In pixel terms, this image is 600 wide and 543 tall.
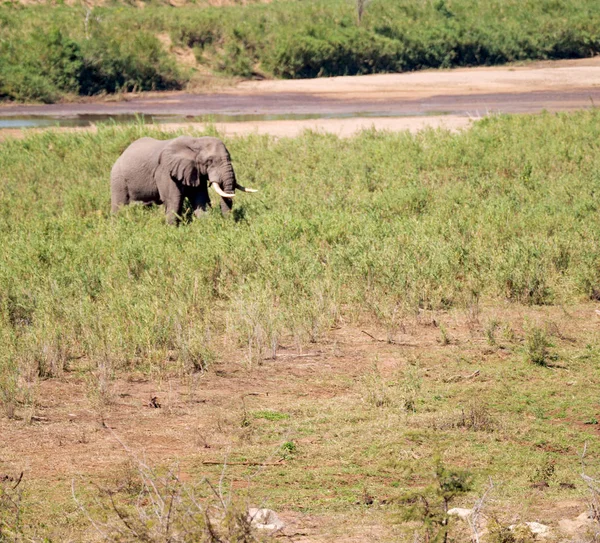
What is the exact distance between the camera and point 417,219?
12695mm

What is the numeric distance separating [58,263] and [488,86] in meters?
28.9

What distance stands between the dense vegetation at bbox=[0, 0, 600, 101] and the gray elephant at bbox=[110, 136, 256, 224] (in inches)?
918

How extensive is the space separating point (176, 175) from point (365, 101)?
880 inches

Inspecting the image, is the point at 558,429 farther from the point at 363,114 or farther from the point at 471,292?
the point at 363,114

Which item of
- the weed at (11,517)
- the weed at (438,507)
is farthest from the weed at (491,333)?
the weed at (11,517)

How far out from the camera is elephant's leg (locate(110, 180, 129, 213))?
13766mm

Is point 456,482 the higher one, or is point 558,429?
point 456,482

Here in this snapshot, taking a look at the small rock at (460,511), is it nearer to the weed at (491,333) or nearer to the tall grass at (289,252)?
the tall grass at (289,252)

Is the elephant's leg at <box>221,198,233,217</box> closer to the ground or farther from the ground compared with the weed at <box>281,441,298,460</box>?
farther from the ground

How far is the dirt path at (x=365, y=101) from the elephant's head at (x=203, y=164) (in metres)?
10.9

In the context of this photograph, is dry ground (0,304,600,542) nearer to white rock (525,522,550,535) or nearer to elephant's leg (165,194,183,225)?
white rock (525,522,550,535)

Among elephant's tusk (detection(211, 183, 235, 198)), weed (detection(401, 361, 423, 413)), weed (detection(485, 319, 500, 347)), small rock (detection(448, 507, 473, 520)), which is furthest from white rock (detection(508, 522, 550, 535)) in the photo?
elephant's tusk (detection(211, 183, 235, 198))

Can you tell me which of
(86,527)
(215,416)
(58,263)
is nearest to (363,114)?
(58,263)

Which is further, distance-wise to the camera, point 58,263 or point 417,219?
point 417,219
